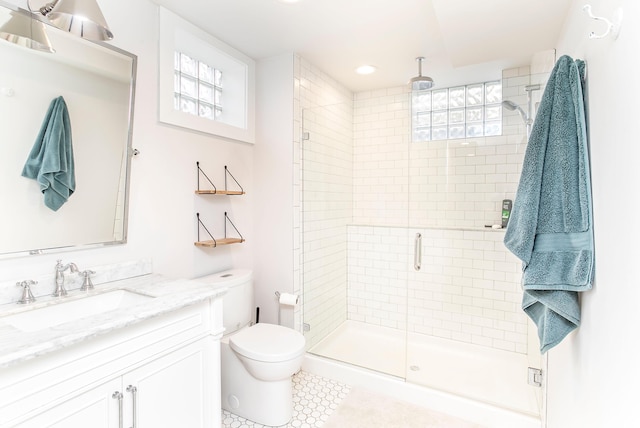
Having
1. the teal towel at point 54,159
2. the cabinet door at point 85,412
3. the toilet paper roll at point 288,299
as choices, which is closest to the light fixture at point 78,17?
the teal towel at point 54,159

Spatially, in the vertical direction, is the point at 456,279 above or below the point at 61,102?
below

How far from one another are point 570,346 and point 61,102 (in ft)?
8.01

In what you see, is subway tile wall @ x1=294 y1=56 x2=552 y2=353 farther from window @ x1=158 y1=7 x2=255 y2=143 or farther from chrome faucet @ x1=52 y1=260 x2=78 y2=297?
chrome faucet @ x1=52 y1=260 x2=78 y2=297

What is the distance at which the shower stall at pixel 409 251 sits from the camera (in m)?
2.65

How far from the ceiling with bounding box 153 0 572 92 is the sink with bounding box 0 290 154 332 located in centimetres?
161

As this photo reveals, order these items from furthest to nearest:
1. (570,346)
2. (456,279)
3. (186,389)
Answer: (456,279), (186,389), (570,346)

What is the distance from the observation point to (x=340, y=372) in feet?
8.04

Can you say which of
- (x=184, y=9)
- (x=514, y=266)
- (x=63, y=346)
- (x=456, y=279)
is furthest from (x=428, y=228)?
(x=63, y=346)

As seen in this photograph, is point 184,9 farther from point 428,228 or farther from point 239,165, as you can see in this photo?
point 428,228

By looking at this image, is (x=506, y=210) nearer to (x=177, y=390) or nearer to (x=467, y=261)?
(x=467, y=261)

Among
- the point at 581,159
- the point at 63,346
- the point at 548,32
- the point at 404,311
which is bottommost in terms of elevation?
the point at 404,311

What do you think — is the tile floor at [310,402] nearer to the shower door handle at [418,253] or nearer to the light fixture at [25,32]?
the shower door handle at [418,253]

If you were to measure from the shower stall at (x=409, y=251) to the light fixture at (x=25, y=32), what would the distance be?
162 cm

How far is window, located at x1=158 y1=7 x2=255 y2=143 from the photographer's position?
197 cm
